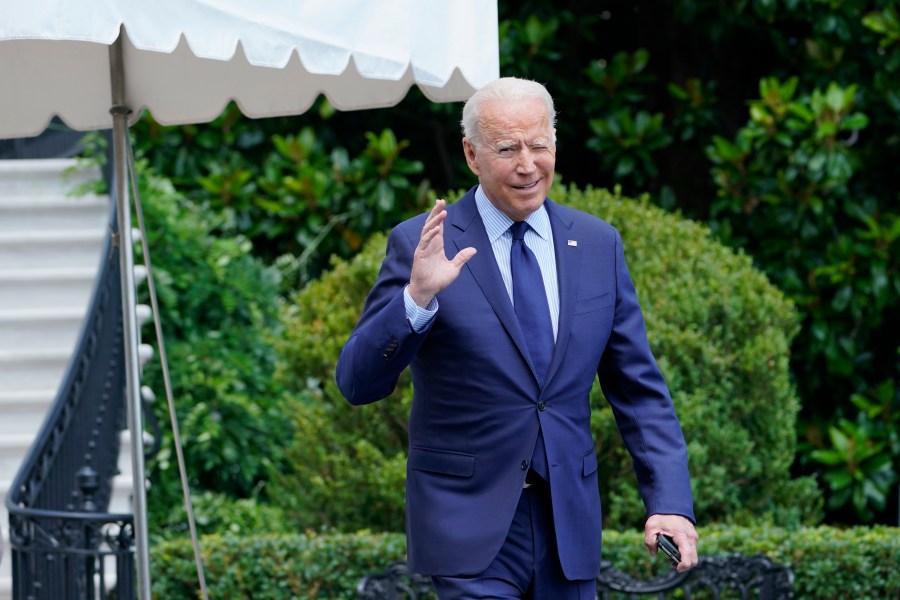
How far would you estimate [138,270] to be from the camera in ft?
Result: 25.2

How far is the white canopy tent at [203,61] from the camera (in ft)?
10.3

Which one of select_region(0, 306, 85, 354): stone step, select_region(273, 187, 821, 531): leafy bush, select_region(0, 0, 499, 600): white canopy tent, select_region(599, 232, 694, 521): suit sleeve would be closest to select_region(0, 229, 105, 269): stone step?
select_region(0, 306, 85, 354): stone step

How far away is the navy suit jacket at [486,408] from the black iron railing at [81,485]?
1.49 meters

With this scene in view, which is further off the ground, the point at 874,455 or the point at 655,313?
the point at 655,313

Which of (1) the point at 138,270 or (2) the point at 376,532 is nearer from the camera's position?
(2) the point at 376,532

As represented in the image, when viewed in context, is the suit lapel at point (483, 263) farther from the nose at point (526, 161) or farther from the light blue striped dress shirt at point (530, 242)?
the nose at point (526, 161)

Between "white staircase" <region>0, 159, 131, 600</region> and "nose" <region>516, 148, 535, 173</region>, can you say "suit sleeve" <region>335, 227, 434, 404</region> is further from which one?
"white staircase" <region>0, 159, 131, 600</region>

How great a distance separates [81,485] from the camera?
5.56m

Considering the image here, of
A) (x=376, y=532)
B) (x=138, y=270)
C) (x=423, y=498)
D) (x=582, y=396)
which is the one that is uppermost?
(x=138, y=270)

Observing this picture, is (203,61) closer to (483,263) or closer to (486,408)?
(483,263)

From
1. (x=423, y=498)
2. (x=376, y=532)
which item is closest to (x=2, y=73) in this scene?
(x=423, y=498)

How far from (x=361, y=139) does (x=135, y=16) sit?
6674 millimetres

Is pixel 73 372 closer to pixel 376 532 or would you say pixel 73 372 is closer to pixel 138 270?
pixel 138 270

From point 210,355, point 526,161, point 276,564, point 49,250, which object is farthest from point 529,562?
point 49,250
